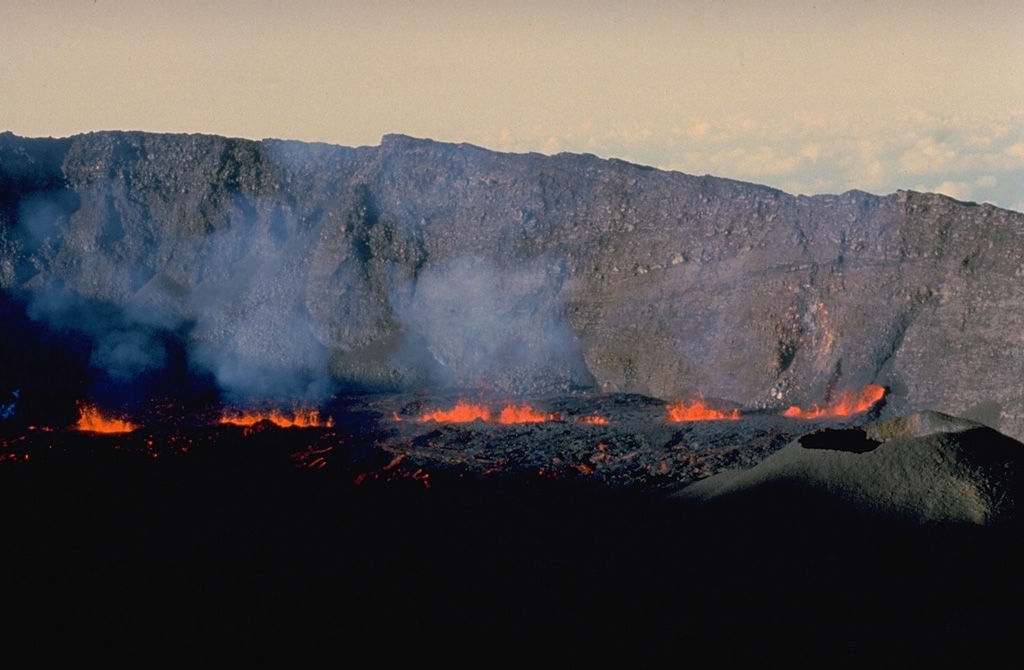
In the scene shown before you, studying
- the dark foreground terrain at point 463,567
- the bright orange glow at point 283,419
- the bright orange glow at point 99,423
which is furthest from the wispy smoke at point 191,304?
the dark foreground terrain at point 463,567

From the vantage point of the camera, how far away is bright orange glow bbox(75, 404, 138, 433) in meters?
17.3

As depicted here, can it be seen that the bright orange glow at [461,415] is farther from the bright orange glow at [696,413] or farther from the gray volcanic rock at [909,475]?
the gray volcanic rock at [909,475]

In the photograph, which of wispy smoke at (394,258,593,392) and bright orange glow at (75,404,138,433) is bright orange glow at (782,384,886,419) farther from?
bright orange glow at (75,404,138,433)

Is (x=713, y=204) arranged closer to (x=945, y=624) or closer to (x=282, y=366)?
(x=282, y=366)

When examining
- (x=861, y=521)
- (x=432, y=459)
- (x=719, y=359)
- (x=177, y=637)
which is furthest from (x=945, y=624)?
(x=719, y=359)

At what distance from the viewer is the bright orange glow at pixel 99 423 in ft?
56.9

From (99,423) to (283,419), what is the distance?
345 centimetres

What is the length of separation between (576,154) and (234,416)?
31.9 feet

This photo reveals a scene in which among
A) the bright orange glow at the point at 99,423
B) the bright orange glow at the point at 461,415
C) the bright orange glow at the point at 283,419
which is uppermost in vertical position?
the bright orange glow at the point at 461,415

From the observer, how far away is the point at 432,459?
14523mm

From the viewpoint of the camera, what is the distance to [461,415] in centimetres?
1836

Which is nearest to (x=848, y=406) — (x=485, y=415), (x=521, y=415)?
(x=521, y=415)

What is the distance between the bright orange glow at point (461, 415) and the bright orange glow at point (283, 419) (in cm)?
198

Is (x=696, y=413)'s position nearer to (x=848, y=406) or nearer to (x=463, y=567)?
(x=848, y=406)
